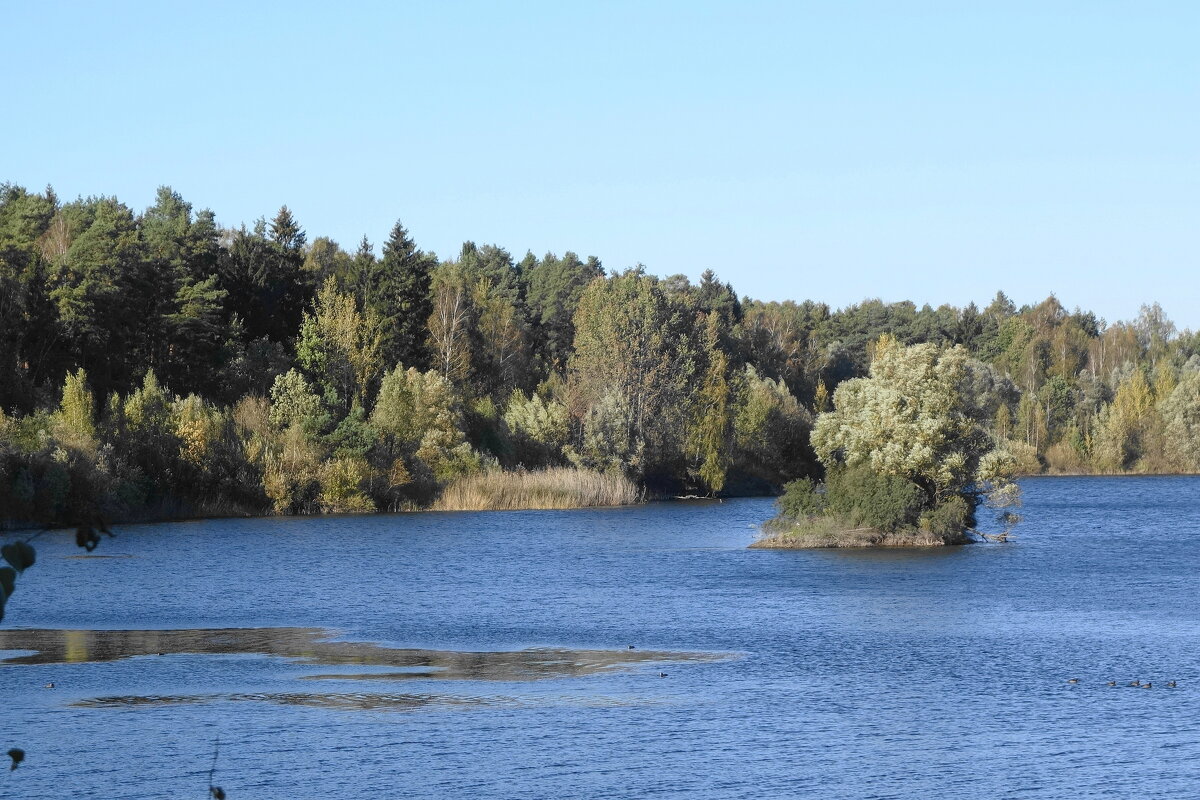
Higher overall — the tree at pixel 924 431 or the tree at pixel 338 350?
the tree at pixel 338 350

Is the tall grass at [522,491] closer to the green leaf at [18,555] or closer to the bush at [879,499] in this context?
the bush at [879,499]

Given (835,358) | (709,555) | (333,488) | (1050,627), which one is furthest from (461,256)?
(1050,627)

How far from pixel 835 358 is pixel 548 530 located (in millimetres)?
73960

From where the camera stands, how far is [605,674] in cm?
2836

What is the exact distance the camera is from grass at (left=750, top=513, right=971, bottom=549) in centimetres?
5444

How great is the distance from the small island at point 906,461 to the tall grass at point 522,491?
88.5 ft

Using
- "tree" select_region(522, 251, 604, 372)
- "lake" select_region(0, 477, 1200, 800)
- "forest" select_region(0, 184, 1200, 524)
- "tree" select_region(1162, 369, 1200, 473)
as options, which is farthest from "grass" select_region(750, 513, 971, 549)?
"tree" select_region(1162, 369, 1200, 473)

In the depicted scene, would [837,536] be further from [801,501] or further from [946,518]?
[946,518]

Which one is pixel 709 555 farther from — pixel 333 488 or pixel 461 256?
pixel 461 256

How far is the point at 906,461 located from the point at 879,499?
6.11 feet

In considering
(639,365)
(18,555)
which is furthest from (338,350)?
(18,555)

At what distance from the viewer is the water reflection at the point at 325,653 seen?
28938mm

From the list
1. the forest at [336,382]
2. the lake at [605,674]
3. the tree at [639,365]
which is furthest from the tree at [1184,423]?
the lake at [605,674]

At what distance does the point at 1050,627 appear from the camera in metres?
35.7
